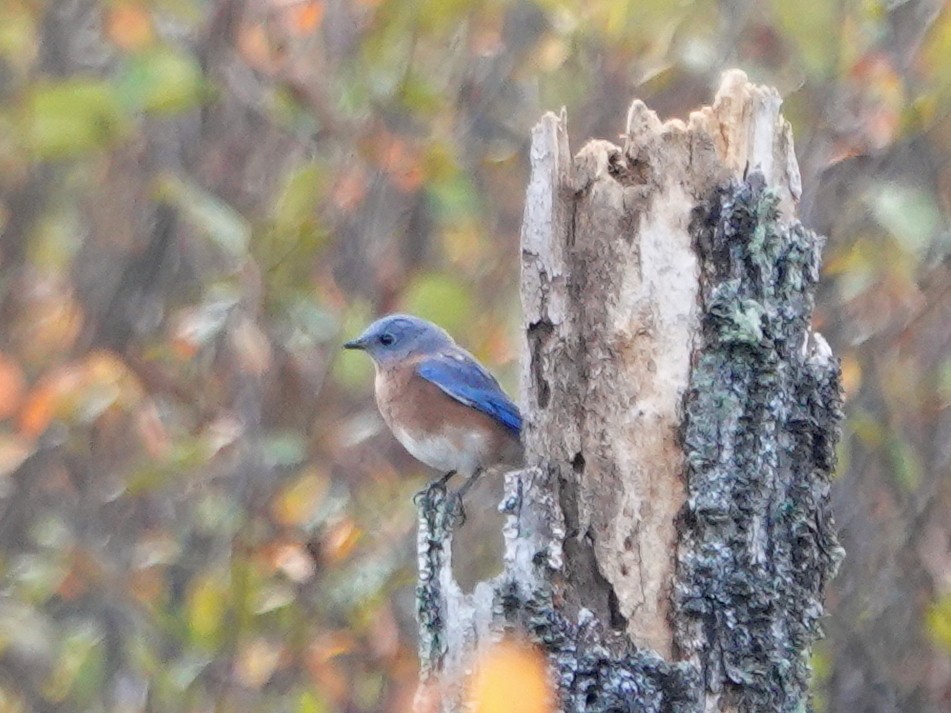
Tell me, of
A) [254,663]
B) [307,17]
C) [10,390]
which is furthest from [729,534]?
[10,390]

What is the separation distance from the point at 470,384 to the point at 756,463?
200cm

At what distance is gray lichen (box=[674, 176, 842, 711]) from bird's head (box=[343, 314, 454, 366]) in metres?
2.06

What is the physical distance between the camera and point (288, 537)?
5.64 metres

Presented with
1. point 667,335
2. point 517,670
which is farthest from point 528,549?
point 667,335

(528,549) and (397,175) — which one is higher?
(397,175)

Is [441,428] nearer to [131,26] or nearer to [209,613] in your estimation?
[209,613]

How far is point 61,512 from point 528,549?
163 inches

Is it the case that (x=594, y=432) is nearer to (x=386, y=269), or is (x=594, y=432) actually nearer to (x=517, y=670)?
(x=517, y=670)

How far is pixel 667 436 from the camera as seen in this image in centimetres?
306

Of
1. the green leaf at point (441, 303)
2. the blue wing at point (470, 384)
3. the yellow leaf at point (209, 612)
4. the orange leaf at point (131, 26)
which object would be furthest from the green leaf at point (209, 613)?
the orange leaf at point (131, 26)

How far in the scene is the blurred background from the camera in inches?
206

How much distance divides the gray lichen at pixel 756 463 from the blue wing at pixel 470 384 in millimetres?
1756

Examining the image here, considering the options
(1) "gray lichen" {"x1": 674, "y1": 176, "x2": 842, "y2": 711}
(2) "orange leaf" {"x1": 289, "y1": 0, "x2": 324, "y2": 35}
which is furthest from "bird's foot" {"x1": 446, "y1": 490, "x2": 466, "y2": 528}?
(2) "orange leaf" {"x1": 289, "y1": 0, "x2": 324, "y2": 35}

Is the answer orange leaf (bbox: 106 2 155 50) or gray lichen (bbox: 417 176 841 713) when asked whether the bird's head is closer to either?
orange leaf (bbox: 106 2 155 50)
